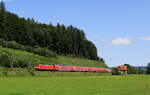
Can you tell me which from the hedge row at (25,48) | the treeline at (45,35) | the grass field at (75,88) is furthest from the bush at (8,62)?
the treeline at (45,35)

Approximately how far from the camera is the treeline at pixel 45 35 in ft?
504

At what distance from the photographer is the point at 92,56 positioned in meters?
198

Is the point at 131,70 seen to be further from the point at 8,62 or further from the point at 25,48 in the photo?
the point at 8,62

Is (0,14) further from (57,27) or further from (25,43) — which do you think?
(57,27)

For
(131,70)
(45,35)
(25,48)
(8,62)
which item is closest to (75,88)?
(8,62)

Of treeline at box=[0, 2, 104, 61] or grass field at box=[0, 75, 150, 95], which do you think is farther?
treeline at box=[0, 2, 104, 61]

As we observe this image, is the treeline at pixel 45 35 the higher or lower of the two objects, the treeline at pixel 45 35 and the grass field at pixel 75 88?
the higher

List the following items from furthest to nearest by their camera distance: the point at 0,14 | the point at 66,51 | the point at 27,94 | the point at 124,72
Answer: the point at 66,51
the point at 0,14
the point at 124,72
the point at 27,94

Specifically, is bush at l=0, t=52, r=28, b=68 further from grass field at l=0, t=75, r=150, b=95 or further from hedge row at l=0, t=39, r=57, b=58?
grass field at l=0, t=75, r=150, b=95

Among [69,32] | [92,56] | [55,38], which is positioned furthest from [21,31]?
[92,56]

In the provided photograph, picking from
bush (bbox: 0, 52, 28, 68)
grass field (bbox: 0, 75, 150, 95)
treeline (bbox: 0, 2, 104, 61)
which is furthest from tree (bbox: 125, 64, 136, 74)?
grass field (bbox: 0, 75, 150, 95)

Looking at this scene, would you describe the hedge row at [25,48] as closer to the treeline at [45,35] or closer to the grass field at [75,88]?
the treeline at [45,35]

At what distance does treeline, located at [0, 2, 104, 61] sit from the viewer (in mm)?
153750

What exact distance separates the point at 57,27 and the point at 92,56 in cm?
2595
